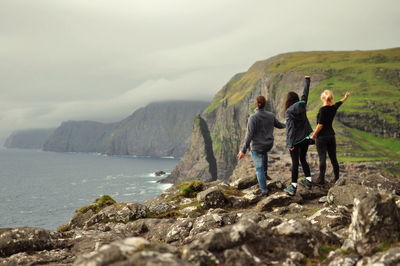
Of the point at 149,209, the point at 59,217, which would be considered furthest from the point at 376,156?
the point at 149,209

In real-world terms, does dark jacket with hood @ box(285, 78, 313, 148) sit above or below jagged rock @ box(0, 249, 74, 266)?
above

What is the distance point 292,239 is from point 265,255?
42.4 inches

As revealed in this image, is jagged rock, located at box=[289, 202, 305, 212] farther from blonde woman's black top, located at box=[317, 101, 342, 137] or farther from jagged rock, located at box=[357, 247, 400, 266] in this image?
jagged rock, located at box=[357, 247, 400, 266]

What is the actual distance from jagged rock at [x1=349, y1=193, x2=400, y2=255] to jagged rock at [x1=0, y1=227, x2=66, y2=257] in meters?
10.3

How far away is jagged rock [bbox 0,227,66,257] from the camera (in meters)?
10.5

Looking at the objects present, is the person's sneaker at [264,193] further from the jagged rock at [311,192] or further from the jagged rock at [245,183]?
the jagged rock at [245,183]

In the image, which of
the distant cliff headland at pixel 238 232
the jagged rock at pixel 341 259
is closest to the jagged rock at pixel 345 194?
the distant cliff headland at pixel 238 232

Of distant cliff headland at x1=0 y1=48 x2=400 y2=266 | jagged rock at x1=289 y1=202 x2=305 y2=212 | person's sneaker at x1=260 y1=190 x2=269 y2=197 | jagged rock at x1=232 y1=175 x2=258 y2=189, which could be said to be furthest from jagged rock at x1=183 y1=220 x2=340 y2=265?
jagged rock at x1=232 y1=175 x2=258 y2=189

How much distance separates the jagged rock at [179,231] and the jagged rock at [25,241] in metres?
4.14

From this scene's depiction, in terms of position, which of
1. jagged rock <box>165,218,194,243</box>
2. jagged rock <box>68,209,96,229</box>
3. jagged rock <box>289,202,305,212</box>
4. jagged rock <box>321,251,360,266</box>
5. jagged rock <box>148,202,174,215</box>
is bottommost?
jagged rock <box>68,209,96,229</box>

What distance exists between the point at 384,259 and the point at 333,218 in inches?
189

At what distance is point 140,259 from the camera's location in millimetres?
5605

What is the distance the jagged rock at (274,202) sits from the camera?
14849 mm

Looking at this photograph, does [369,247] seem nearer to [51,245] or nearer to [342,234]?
[342,234]
